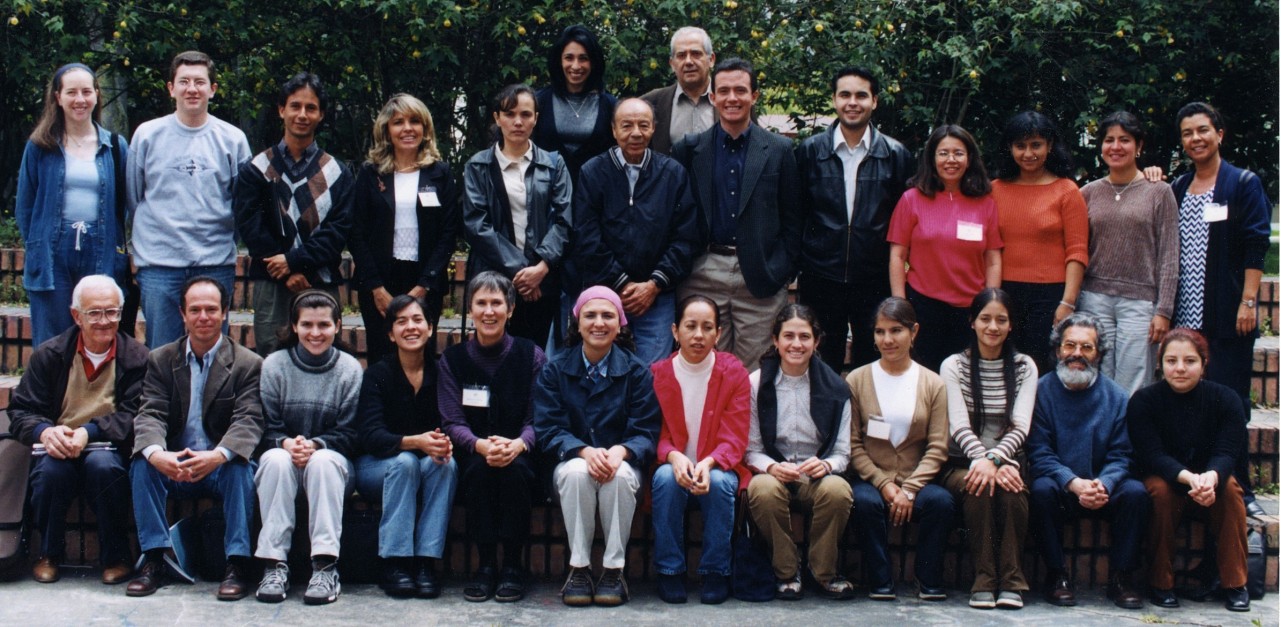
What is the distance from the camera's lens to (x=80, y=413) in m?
4.67

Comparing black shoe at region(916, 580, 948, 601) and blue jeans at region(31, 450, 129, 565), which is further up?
blue jeans at region(31, 450, 129, 565)

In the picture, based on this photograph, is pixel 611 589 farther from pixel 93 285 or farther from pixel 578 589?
pixel 93 285

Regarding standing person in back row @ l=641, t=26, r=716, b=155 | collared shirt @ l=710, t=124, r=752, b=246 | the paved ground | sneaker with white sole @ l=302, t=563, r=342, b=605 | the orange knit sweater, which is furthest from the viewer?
standing person in back row @ l=641, t=26, r=716, b=155

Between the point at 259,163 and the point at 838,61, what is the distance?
9.89 ft

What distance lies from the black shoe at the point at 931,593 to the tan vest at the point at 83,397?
2970mm

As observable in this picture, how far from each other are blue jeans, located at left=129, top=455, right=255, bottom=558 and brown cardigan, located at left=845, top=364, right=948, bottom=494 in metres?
2.17

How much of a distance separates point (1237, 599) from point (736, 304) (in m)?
2.10

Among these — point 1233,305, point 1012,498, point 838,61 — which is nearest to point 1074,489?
point 1012,498

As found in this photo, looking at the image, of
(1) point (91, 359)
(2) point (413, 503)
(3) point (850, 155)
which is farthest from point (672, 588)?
(1) point (91, 359)

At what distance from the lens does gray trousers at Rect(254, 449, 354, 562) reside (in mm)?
4477

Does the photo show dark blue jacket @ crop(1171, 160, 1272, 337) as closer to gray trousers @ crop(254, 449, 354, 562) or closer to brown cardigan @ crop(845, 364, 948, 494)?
brown cardigan @ crop(845, 364, 948, 494)

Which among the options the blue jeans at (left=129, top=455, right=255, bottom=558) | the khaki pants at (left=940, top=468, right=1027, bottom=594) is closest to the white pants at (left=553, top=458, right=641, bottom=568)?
the blue jeans at (left=129, top=455, right=255, bottom=558)

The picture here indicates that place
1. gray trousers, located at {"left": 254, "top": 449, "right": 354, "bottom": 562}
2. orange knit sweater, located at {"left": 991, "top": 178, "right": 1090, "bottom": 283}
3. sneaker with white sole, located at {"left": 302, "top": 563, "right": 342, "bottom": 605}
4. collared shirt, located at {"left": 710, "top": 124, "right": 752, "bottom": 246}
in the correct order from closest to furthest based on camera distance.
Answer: sneaker with white sole, located at {"left": 302, "top": 563, "right": 342, "bottom": 605}
gray trousers, located at {"left": 254, "top": 449, "right": 354, "bottom": 562}
orange knit sweater, located at {"left": 991, "top": 178, "right": 1090, "bottom": 283}
collared shirt, located at {"left": 710, "top": 124, "right": 752, "bottom": 246}

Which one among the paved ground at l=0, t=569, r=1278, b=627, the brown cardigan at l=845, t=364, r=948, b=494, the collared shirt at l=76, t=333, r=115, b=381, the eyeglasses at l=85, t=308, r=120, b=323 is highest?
the eyeglasses at l=85, t=308, r=120, b=323
